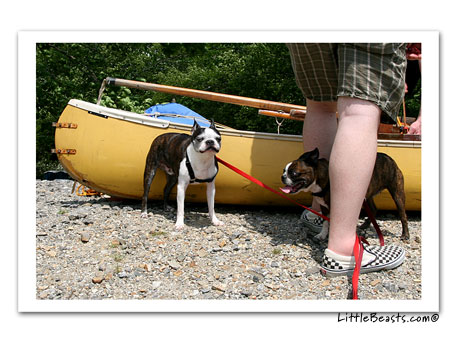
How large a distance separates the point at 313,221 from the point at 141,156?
1740mm

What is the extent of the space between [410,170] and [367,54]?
1940mm

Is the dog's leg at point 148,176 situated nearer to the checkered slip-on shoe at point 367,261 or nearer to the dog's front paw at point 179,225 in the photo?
the dog's front paw at point 179,225

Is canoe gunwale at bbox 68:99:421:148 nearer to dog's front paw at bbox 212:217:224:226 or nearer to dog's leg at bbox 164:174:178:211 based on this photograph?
dog's leg at bbox 164:174:178:211

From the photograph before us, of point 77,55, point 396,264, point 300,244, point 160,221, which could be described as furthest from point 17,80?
point 77,55

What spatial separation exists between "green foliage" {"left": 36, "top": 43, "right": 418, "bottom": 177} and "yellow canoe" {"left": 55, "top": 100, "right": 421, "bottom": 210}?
143 inches

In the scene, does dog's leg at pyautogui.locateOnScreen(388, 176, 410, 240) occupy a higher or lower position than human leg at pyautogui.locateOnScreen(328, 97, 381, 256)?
lower

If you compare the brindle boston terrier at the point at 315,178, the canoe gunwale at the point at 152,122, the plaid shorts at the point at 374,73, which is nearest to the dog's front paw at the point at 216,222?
the brindle boston terrier at the point at 315,178

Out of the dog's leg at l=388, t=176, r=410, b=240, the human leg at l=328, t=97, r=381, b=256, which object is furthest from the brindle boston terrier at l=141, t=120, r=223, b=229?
the dog's leg at l=388, t=176, r=410, b=240

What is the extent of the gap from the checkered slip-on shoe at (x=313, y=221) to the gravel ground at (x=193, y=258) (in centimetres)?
8

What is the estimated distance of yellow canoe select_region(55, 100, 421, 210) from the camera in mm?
3961

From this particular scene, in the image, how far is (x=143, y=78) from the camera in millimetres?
8992

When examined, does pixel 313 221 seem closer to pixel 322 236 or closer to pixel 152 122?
pixel 322 236
